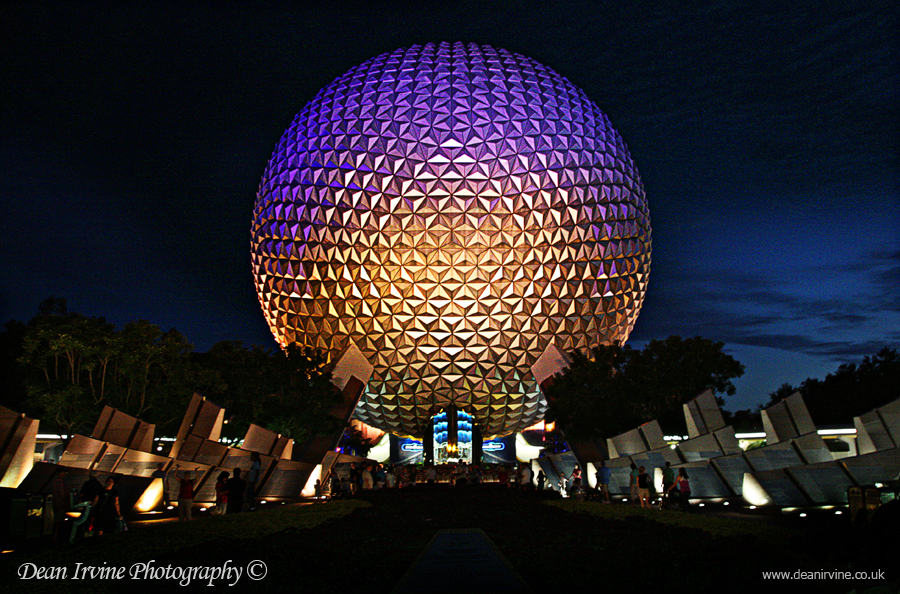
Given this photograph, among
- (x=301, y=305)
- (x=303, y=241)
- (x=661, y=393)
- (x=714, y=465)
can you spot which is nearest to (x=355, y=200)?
(x=303, y=241)

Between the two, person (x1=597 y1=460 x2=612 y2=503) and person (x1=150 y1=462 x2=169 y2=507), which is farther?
person (x1=597 y1=460 x2=612 y2=503)

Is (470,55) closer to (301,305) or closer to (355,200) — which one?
(355,200)

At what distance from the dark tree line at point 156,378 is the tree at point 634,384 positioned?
10.6 metres

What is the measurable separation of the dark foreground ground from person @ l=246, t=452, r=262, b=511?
20.5 feet

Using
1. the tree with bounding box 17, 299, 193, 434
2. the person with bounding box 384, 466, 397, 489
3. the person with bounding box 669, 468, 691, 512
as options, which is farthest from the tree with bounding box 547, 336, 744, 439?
the tree with bounding box 17, 299, 193, 434

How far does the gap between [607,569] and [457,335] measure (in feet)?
83.1

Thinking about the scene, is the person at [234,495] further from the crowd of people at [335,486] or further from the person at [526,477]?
the person at [526,477]

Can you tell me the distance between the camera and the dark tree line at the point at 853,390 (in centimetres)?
3900

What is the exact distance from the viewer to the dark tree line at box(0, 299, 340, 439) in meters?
27.2

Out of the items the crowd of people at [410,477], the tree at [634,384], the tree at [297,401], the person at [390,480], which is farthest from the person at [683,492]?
the tree at [297,401]

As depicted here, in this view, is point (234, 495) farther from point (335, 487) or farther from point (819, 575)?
point (819, 575)

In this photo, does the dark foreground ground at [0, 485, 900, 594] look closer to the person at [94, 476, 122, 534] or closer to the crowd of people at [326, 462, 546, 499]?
the person at [94, 476, 122, 534]

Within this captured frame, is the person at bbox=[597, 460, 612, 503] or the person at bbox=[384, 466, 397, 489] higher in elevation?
the person at bbox=[384, 466, 397, 489]

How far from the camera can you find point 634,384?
32.6 metres
